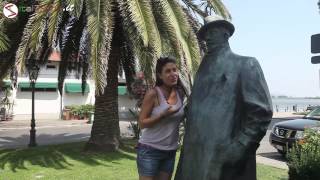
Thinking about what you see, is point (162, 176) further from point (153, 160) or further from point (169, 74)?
point (169, 74)

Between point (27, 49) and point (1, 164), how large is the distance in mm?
2823

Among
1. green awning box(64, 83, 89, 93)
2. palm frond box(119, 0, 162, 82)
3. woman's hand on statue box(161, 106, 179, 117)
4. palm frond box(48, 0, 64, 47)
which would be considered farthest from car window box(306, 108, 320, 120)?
green awning box(64, 83, 89, 93)

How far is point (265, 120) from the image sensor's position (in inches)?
97.1

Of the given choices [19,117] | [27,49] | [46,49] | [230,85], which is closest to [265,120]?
[230,85]

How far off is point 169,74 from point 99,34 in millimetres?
6359

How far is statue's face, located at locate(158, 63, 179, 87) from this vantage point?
3.73 meters

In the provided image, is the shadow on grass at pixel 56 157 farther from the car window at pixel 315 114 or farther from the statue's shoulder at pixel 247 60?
the statue's shoulder at pixel 247 60

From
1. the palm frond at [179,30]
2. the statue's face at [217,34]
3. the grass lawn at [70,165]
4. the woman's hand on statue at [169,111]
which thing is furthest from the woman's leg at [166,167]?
the palm frond at [179,30]

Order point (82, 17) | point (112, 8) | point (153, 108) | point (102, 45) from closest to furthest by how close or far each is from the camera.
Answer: point (153, 108) → point (102, 45) → point (112, 8) → point (82, 17)

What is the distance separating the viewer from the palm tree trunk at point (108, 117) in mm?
12539

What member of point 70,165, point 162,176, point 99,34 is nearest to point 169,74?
point 162,176

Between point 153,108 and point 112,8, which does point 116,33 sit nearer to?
point 112,8

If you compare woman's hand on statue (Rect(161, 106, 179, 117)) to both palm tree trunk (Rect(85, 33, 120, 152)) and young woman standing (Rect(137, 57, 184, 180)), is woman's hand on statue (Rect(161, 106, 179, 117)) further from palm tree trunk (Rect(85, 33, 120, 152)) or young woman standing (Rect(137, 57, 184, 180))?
palm tree trunk (Rect(85, 33, 120, 152))

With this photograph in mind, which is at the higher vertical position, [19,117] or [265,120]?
[265,120]
